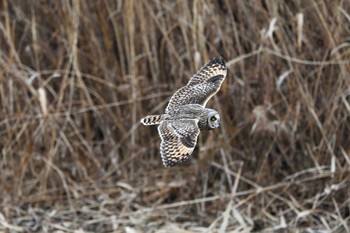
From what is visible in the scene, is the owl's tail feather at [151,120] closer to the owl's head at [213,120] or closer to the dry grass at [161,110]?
the owl's head at [213,120]

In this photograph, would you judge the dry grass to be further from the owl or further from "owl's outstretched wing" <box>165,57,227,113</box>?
the owl

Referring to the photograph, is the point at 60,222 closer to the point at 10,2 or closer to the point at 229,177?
the point at 229,177

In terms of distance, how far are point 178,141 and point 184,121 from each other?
41 millimetres

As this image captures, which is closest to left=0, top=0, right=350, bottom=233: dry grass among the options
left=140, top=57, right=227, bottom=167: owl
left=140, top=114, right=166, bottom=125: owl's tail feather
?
left=140, top=57, right=227, bottom=167: owl

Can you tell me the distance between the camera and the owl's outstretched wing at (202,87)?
4.63ft

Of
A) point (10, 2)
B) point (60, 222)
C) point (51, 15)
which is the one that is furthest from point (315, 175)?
point (10, 2)

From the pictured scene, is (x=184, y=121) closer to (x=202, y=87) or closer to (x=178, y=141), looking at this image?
(x=178, y=141)

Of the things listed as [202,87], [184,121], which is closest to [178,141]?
[184,121]

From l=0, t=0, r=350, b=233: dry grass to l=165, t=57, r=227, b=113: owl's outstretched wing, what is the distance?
851mm

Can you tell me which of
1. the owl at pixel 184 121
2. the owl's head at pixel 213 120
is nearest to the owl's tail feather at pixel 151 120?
the owl at pixel 184 121

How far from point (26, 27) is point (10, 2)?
Result: 0.50ft

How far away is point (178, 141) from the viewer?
125 centimetres

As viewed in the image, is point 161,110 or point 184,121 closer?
point 184,121

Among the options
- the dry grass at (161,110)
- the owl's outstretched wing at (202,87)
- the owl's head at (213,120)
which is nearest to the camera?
the owl's head at (213,120)
